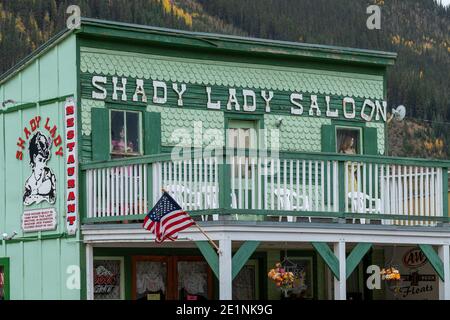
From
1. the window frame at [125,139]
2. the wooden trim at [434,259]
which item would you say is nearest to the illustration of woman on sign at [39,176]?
the window frame at [125,139]

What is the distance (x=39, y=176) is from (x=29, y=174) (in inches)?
Result: 17.1

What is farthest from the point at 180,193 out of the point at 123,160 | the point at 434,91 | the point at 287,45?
the point at 434,91

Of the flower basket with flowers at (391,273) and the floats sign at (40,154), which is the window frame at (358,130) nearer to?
the flower basket with flowers at (391,273)

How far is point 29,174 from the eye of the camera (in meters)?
26.8

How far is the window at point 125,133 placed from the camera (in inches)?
1036

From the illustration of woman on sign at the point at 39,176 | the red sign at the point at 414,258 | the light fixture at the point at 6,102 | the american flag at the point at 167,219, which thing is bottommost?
the red sign at the point at 414,258

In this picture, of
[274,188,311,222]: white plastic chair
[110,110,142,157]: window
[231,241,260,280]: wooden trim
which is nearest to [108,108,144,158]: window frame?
[110,110,142,157]: window

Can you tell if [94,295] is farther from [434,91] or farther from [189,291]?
[434,91]

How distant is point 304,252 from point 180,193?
5.93 m

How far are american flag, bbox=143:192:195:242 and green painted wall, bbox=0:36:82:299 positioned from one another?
275 cm

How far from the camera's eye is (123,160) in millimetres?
24703

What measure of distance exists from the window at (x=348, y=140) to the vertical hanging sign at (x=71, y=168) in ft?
20.2

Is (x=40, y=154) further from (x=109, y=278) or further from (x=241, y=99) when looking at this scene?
(x=241, y=99)

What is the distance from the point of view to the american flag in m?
22.9
